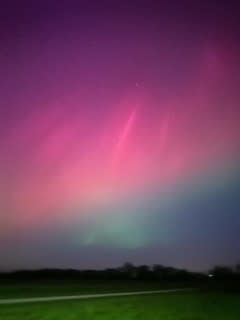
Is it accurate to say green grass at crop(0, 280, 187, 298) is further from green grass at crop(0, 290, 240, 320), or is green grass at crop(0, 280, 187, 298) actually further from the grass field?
green grass at crop(0, 290, 240, 320)

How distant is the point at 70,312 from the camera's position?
2638 centimetres

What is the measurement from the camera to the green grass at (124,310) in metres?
24.7

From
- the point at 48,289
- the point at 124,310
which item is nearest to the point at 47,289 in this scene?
the point at 48,289

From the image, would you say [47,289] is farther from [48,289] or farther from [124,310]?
[124,310]

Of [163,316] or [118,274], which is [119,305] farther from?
[118,274]

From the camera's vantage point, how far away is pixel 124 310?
2936cm

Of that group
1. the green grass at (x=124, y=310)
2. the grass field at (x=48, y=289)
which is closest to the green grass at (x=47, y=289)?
the grass field at (x=48, y=289)

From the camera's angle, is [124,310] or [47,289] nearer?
[124,310]

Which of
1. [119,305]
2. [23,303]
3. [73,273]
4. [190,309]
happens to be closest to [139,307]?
[119,305]

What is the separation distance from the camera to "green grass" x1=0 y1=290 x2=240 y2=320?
2467 cm

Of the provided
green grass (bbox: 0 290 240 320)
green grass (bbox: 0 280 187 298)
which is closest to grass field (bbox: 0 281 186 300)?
green grass (bbox: 0 280 187 298)

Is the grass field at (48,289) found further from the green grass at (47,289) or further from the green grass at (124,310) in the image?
the green grass at (124,310)

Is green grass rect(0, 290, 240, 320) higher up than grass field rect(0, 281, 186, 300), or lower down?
lower down

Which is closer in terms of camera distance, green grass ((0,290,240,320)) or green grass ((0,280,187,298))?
green grass ((0,290,240,320))
